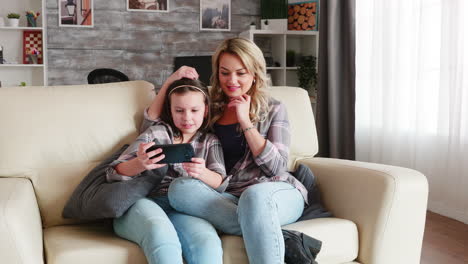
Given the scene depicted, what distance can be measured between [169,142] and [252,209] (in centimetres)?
48

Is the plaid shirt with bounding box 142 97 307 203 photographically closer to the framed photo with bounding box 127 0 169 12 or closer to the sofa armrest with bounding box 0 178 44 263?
the sofa armrest with bounding box 0 178 44 263

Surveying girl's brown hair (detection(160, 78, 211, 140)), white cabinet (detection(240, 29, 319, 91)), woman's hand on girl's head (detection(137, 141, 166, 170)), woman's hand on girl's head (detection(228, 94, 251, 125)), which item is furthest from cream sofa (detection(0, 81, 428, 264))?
white cabinet (detection(240, 29, 319, 91))

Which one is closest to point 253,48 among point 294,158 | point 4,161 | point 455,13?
point 294,158

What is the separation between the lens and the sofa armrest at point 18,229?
132cm

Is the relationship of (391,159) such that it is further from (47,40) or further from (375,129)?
(47,40)

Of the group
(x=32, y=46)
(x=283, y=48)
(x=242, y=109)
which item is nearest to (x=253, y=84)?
(x=242, y=109)

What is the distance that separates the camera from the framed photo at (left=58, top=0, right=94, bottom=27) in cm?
478

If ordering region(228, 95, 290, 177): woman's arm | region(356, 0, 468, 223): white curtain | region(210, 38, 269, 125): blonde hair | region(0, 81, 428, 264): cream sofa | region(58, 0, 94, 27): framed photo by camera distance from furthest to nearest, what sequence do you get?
region(58, 0, 94, 27): framed photo, region(356, 0, 468, 223): white curtain, region(210, 38, 269, 125): blonde hair, region(228, 95, 290, 177): woman's arm, region(0, 81, 428, 264): cream sofa

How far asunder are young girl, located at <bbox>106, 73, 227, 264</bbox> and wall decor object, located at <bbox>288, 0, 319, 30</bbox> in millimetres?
3093

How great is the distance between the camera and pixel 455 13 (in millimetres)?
3074

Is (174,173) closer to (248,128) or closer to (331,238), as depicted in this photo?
(248,128)

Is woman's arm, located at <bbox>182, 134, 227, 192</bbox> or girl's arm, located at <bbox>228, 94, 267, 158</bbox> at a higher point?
girl's arm, located at <bbox>228, 94, 267, 158</bbox>

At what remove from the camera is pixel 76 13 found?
15.7ft

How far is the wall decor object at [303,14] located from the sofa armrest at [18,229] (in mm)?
3704
